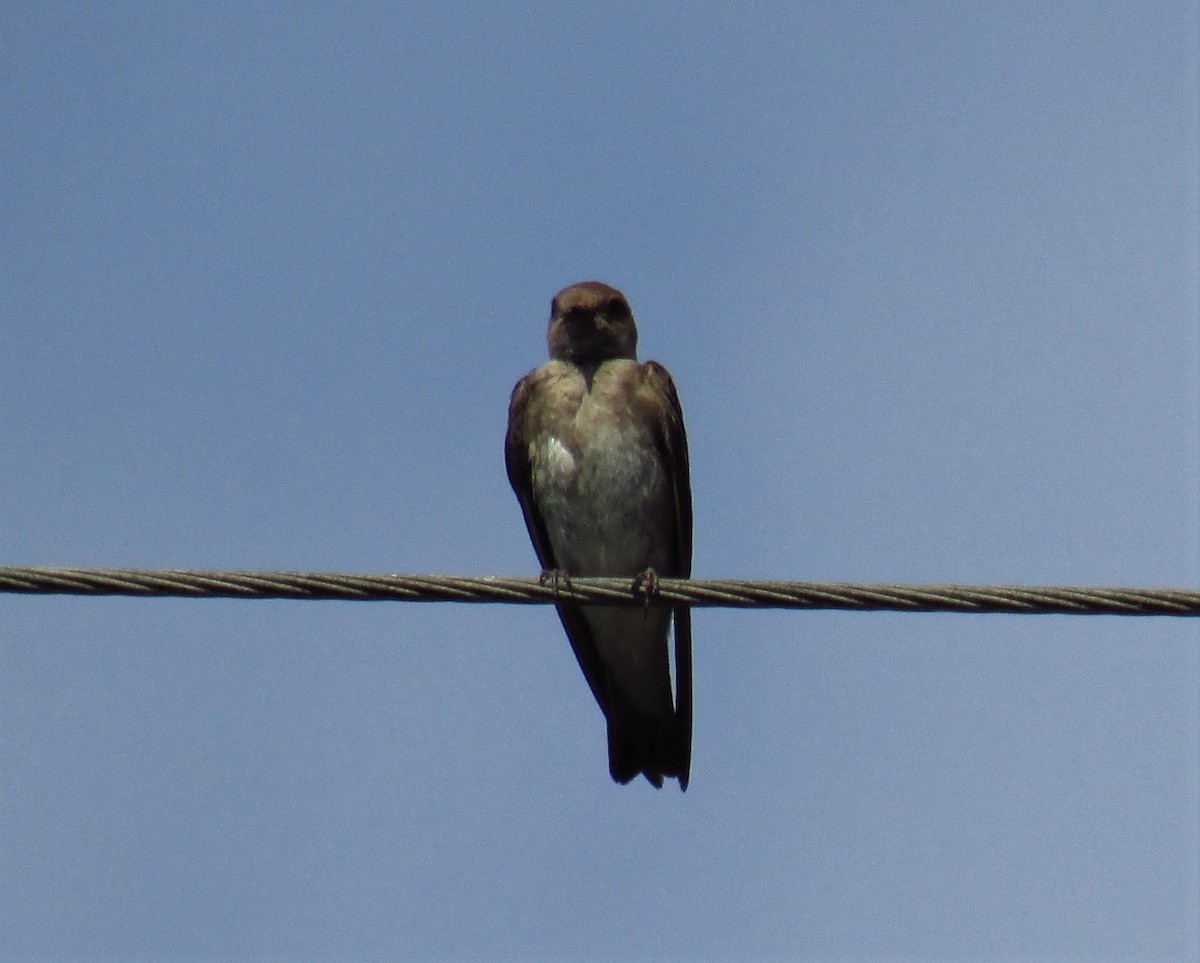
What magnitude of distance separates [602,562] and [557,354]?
1.29 metres

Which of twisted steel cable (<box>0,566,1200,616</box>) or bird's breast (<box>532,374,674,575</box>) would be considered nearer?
twisted steel cable (<box>0,566,1200,616</box>)

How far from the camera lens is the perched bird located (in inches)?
334

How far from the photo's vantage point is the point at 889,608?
5.48 m

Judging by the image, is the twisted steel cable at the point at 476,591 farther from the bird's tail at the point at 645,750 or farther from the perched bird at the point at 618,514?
the bird's tail at the point at 645,750

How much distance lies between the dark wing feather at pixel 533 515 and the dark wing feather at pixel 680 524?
407 millimetres

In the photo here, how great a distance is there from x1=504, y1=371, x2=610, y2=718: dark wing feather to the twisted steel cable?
122 inches

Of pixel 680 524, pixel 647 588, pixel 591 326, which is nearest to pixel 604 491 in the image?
pixel 680 524

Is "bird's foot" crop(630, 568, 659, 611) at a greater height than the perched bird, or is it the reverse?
the perched bird

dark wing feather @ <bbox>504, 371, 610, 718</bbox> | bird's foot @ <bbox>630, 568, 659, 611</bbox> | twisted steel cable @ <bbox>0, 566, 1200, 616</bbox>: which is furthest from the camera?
dark wing feather @ <bbox>504, 371, 610, 718</bbox>

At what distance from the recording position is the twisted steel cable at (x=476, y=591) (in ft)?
17.6

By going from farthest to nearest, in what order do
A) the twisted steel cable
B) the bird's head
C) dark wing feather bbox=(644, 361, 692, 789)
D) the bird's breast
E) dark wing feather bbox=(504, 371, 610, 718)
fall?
the bird's head, dark wing feather bbox=(504, 371, 610, 718), dark wing feather bbox=(644, 361, 692, 789), the bird's breast, the twisted steel cable

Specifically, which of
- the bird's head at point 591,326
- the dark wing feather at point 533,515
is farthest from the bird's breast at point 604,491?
the bird's head at point 591,326

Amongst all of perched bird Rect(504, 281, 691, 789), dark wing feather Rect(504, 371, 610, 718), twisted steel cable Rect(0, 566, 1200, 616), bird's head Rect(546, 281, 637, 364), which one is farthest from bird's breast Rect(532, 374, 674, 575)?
twisted steel cable Rect(0, 566, 1200, 616)

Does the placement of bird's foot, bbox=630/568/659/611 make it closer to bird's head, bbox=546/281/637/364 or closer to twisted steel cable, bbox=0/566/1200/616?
twisted steel cable, bbox=0/566/1200/616
